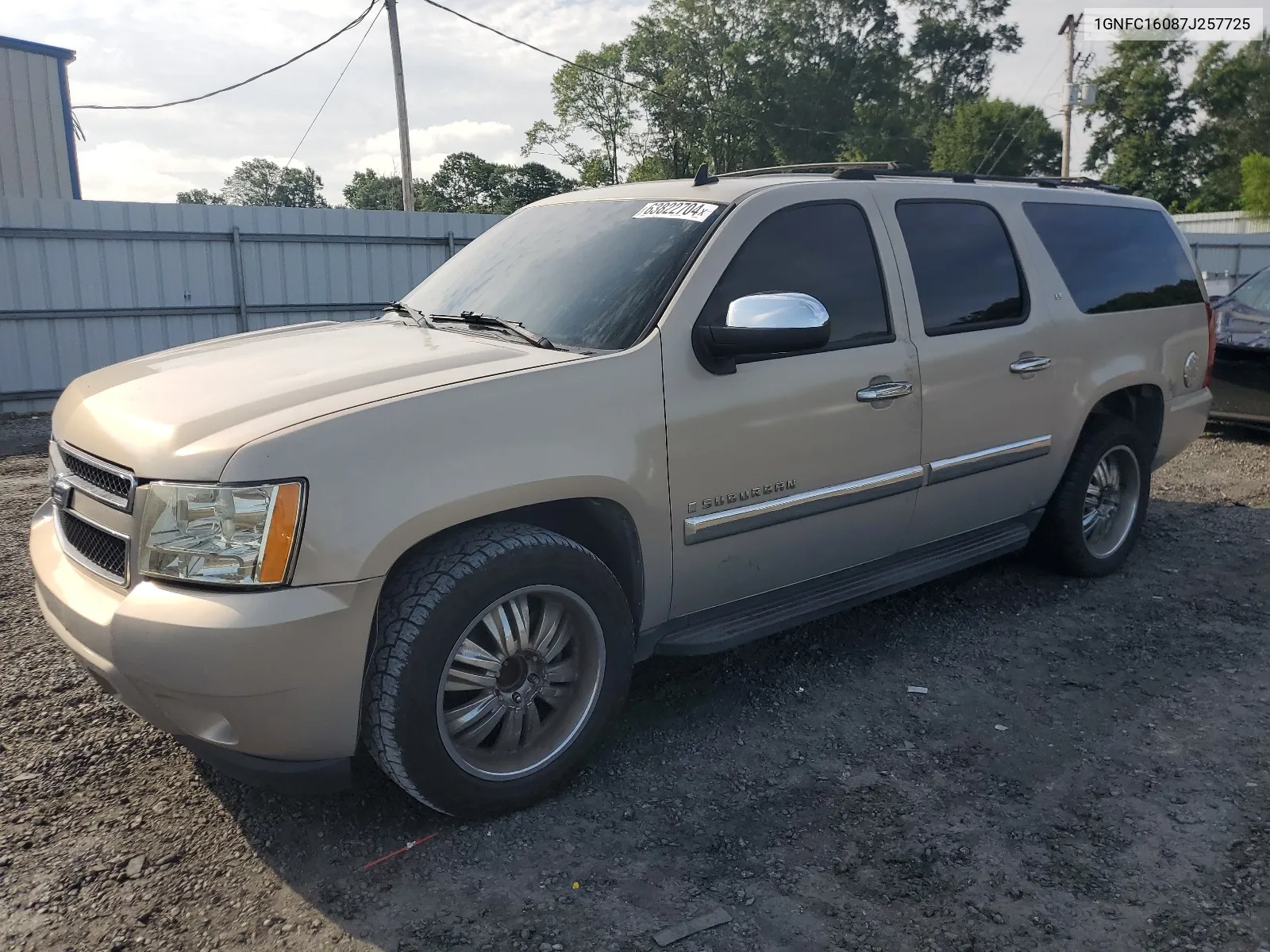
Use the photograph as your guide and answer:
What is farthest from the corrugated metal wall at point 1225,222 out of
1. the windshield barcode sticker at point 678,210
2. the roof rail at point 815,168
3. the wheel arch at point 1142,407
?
the windshield barcode sticker at point 678,210

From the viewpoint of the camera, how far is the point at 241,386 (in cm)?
287

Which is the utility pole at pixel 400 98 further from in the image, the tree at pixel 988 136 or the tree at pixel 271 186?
the tree at pixel 271 186

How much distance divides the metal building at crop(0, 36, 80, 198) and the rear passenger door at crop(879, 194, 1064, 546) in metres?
17.7

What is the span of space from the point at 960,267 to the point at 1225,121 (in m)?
60.8

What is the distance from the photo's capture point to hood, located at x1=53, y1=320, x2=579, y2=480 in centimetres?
254

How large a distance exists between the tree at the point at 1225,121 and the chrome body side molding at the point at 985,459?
2223 inches

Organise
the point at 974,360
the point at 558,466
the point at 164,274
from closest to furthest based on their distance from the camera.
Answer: the point at 558,466 → the point at 974,360 → the point at 164,274

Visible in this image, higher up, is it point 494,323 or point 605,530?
point 494,323

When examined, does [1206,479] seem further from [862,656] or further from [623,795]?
[623,795]

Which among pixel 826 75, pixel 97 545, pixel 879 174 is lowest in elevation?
pixel 97 545

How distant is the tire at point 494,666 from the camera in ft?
8.66

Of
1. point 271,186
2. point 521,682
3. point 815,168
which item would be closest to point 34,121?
point 815,168

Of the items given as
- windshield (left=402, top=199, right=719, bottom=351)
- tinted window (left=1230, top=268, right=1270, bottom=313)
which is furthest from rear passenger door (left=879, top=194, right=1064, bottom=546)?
tinted window (left=1230, top=268, right=1270, bottom=313)

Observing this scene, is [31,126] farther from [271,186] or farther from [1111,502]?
[271,186]
